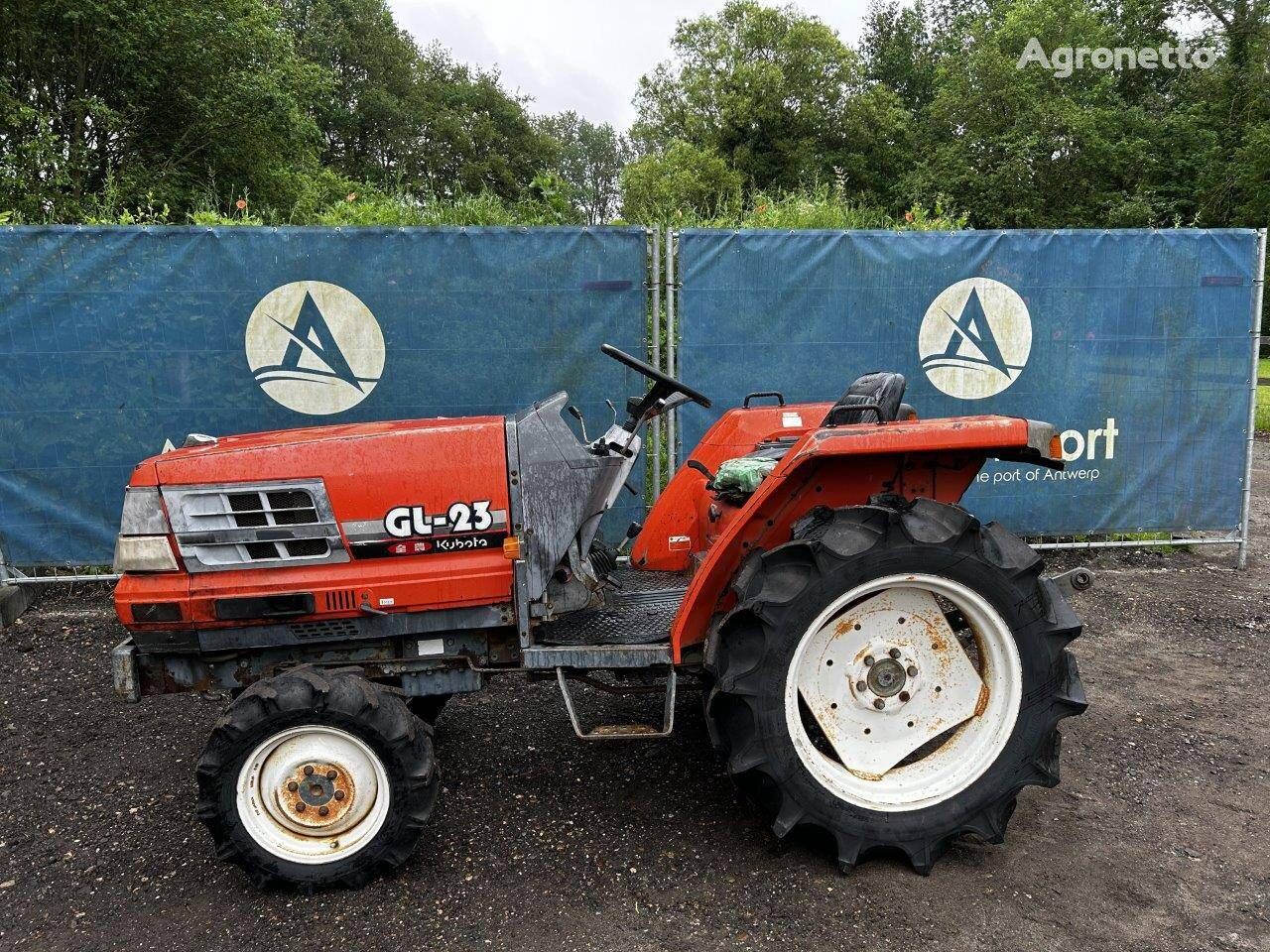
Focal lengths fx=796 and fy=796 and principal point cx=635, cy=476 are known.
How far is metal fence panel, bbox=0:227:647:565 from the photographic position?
4723 mm

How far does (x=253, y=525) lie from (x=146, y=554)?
0.33m

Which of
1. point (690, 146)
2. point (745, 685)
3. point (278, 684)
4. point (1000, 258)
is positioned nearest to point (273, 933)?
point (278, 684)

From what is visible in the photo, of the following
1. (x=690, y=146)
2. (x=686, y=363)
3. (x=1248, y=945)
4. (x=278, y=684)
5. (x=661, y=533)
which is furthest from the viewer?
(x=690, y=146)

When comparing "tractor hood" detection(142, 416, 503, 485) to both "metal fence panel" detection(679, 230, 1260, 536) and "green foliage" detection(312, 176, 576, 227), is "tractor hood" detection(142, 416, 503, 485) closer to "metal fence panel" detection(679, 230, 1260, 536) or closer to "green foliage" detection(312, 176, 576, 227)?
"metal fence panel" detection(679, 230, 1260, 536)

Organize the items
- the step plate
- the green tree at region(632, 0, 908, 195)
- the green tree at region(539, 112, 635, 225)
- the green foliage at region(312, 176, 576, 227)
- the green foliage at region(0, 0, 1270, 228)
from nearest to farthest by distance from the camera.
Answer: the step plate, the green foliage at region(312, 176, 576, 227), the green foliage at region(0, 0, 1270, 228), the green tree at region(632, 0, 908, 195), the green tree at region(539, 112, 635, 225)

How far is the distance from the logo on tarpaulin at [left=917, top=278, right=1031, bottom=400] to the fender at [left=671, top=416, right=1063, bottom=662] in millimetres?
2748

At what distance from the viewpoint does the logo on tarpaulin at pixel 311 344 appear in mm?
4777

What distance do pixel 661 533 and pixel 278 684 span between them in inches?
73.4

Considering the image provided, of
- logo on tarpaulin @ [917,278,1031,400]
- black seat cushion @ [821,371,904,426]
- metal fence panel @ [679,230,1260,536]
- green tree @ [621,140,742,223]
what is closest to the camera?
black seat cushion @ [821,371,904,426]

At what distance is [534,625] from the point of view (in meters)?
2.70

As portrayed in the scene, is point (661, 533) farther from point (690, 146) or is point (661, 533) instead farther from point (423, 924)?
point (690, 146)

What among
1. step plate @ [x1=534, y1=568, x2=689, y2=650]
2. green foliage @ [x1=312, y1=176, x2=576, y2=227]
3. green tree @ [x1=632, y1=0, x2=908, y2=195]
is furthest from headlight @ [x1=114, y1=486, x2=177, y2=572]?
green tree @ [x1=632, y1=0, x2=908, y2=195]

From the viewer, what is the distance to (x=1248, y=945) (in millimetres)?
2146

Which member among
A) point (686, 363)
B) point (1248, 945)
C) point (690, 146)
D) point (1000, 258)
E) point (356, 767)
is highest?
point (690, 146)
